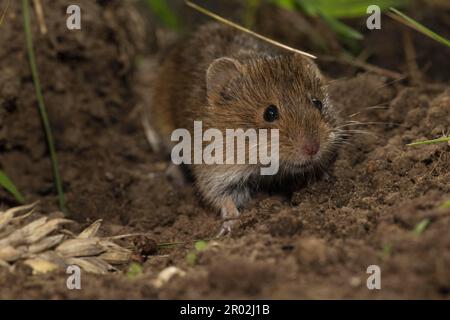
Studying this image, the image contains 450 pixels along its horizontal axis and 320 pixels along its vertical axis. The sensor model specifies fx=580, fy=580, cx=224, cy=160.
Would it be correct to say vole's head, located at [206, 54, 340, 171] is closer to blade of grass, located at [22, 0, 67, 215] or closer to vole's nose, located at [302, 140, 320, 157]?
vole's nose, located at [302, 140, 320, 157]

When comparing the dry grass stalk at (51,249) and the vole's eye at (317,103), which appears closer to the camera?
the dry grass stalk at (51,249)

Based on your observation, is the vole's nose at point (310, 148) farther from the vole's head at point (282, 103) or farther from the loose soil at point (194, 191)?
the loose soil at point (194, 191)

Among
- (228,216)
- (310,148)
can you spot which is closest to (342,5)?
(310,148)

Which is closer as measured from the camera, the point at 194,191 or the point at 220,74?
the point at 220,74

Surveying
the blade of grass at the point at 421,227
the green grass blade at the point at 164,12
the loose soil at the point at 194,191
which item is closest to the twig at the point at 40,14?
the loose soil at the point at 194,191

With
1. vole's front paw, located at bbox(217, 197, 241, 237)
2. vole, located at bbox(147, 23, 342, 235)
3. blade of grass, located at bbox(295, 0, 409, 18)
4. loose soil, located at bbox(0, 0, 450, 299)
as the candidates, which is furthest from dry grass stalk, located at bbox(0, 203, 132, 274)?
blade of grass, located at bbox(295, 0, 409, 18)

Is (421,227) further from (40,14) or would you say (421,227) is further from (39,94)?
(40,14)
